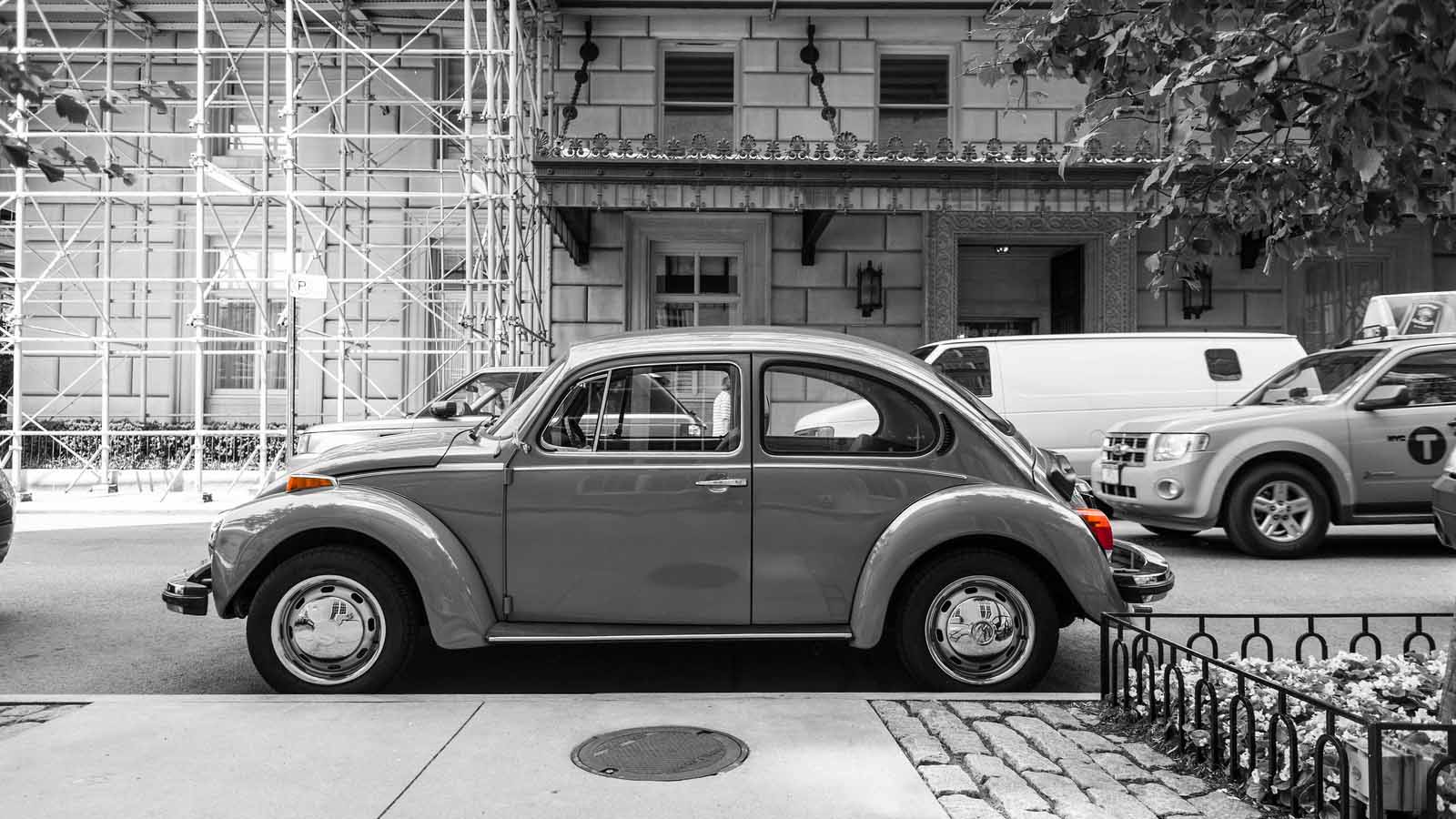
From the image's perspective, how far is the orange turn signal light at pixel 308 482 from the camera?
4777 mm

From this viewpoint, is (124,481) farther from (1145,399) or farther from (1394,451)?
(1394,451)

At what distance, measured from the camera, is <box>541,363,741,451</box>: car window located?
4809 mm

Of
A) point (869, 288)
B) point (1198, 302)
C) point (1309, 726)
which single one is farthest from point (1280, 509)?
point (1198, 302)

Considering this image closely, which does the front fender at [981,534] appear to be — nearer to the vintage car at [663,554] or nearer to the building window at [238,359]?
the vintage car at [663,554]

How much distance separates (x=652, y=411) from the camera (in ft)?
15.9

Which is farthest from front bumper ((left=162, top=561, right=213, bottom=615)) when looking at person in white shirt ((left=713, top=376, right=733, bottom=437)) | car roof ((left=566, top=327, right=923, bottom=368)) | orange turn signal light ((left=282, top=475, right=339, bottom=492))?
person in white shirt ((left=713, top=376, right=733, bottom=437))

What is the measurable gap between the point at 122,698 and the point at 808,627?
9.97ft

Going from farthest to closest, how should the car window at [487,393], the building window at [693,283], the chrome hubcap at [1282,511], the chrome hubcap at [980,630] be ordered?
the building window at [693,283] → the car window at [487,393] → the chrome hubcap at [1282,511] → the chrome hubcap at [980,630]

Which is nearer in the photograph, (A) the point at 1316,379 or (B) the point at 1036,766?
(B) the point at 1036,766

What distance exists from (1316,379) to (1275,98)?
23.6ft

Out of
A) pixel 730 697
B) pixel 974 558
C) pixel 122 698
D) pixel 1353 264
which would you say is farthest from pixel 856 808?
pixel 1353 264

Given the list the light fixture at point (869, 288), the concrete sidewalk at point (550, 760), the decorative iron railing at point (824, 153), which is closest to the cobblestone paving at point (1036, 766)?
the concrete sidewalk at point (550, 760)

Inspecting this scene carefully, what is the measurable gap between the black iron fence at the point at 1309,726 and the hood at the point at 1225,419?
451cm

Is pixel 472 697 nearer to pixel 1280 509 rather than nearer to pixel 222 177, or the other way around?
pixel 1280 509
